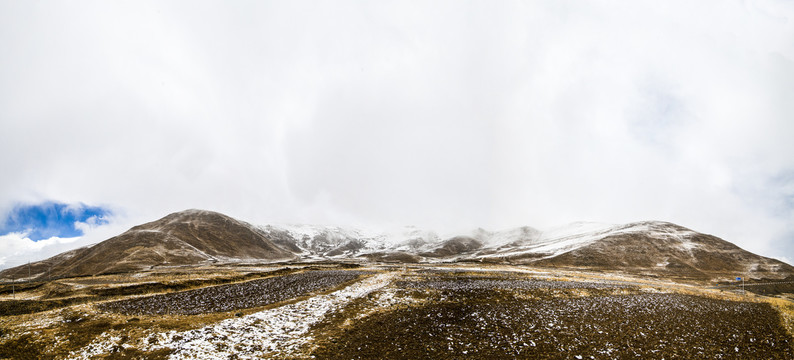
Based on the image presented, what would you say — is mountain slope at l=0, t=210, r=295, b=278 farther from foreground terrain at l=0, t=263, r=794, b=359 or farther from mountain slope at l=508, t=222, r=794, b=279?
mountain slope at l=508, t=222, r=794, b=279

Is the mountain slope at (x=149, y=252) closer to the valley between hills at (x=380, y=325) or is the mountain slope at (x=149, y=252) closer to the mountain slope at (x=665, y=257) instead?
the valley between hills at (x=380, y=325)

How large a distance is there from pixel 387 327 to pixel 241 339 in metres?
8.45

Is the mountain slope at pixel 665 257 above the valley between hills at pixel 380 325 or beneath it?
beneath

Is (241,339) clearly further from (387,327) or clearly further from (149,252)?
(149,252)

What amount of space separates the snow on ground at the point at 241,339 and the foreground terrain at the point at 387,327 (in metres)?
0.07

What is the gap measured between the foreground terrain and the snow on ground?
7 cm

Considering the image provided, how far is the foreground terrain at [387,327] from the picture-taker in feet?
51.3

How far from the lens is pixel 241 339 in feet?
54.9

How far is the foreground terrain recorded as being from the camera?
1563cm

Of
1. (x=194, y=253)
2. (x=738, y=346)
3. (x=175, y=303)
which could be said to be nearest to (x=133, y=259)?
(x=194, y=253)

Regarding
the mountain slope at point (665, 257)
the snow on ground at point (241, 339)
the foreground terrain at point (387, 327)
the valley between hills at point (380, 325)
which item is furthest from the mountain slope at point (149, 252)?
the mountain slope at point (665, 257)

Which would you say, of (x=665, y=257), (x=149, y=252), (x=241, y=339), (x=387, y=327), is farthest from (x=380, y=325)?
(x=665, y=257)

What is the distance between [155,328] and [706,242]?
637 ft

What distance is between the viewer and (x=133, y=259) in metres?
115
